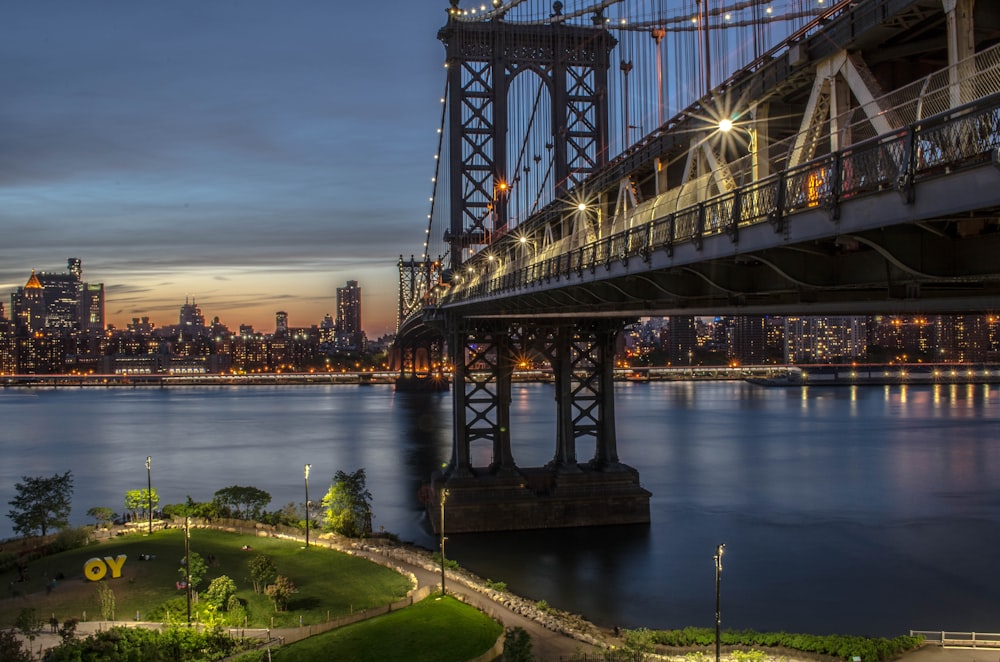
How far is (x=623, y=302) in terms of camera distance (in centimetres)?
1892

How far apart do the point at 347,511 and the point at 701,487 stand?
18094mm

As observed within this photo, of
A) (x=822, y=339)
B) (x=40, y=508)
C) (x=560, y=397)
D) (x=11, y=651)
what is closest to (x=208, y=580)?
(x=11, y=651)

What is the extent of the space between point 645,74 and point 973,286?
1717 centimetres

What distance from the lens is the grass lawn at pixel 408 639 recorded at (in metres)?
16.0

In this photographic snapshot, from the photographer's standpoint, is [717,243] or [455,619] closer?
[717,243]

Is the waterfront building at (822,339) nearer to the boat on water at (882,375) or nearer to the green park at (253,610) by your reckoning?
the boat on water at (882,375)

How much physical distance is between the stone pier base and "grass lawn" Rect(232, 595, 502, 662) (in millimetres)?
9492

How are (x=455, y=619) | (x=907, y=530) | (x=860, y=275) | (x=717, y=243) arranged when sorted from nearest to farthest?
(x=860, y=275) < (x=717, y=243) < (x=455, y=619) < (x=907, y=530)

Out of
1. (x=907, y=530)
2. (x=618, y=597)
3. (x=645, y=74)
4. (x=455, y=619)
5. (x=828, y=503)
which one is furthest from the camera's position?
(x=828, y=503)

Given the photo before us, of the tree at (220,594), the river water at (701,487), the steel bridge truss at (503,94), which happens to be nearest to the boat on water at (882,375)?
the river water at (701,487)

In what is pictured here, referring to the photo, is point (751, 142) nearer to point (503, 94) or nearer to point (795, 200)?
point (795, 200)

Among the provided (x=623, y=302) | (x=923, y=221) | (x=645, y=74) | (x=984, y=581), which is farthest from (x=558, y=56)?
(x=923, y=221)

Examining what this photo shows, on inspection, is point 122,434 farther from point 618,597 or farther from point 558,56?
point 618,597

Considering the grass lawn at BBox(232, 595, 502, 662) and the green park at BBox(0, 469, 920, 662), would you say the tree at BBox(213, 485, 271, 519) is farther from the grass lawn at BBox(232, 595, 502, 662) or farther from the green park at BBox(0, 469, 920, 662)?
the grass lawn at BBox(232, 595, 502, 662)
